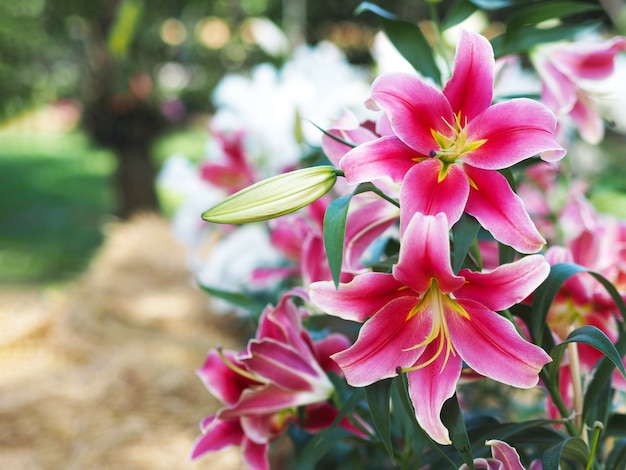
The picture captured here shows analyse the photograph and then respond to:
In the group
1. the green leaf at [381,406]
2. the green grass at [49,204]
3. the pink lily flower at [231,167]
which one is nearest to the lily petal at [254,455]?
the green leaf at [381,406]

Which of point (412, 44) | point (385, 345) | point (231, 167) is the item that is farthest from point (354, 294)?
point (231, 167)

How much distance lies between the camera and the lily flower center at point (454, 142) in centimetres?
35

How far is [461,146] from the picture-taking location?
0.35 metres

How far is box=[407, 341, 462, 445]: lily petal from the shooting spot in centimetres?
33

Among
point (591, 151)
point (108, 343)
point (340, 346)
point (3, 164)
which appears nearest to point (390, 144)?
point (340, 346)

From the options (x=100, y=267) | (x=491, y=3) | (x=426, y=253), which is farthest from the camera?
(x=100, y=267)

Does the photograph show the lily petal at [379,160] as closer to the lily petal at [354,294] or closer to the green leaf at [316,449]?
the lily petal at [354,294]

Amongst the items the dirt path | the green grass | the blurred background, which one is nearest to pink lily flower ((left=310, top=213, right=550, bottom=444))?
the blurred background

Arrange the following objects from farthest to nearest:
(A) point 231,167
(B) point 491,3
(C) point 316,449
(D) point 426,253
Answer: (A) point 231,167 < (B) point 491,3 < (C) point 316,449 < (D) point 426,253

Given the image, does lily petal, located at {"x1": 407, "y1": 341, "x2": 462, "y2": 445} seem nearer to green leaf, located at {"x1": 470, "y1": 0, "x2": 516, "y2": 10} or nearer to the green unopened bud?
→ the green unopened bud

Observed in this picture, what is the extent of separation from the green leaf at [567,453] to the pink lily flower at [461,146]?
10cm

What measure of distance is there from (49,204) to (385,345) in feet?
14.5

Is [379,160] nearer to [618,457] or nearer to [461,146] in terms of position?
[461,146]

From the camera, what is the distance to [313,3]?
28.7 feet
